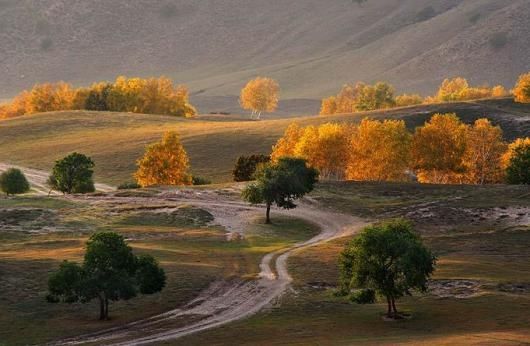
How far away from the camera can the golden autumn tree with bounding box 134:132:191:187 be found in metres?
128

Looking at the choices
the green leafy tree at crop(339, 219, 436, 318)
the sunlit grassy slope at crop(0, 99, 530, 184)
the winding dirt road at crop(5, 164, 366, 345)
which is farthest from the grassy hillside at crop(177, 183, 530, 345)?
the sunlit grassy slope at crop(0, 99, 530, 184)

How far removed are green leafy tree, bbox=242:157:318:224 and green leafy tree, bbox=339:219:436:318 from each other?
3952cm

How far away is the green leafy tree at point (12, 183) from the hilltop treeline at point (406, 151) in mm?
38247

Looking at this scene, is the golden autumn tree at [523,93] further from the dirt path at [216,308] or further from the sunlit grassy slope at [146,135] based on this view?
the dirt path at [216,308]

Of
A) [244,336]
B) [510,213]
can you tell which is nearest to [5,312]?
[244,336]

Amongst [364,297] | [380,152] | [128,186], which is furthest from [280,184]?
[128,186]

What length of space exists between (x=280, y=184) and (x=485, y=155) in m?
57.9

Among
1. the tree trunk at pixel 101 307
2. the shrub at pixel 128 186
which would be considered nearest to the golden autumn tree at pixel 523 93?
the shrub at pixel 128 186

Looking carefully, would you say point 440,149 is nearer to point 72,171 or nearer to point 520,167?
point 520,167

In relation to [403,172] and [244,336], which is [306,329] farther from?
[403,172]

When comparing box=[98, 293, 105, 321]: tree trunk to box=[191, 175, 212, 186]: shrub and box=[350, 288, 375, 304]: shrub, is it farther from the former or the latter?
box=[191, 175, 212, 186]: shrub

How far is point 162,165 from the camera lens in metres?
128

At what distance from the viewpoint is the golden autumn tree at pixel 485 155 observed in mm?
139125

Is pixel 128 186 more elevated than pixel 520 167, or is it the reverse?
pixel 520 167
